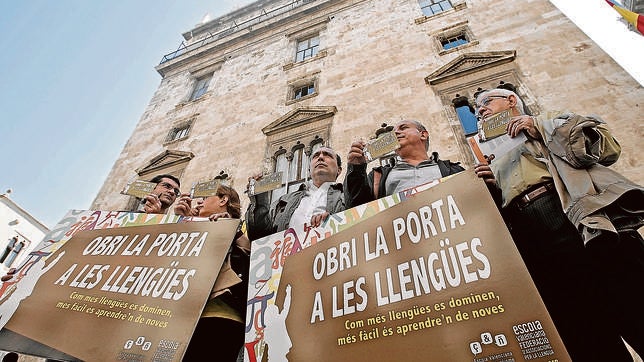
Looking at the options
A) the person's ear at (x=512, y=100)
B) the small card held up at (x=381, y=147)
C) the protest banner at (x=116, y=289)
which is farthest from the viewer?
the person's ear at (x=512, y=100)

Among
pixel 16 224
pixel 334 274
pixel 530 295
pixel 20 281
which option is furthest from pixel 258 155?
pixel 16 224

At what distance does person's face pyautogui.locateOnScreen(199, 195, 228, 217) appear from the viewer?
367 centimetres

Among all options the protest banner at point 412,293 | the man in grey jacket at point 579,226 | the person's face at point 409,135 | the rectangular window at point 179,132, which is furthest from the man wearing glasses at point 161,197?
the rectangular window at point 179,132

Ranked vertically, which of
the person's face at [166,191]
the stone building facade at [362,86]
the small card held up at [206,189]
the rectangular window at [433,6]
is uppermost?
the rectangular window at [433,6]

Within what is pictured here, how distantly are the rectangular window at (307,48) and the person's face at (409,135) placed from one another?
8244 mm

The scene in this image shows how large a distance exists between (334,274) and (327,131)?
19.2 ft

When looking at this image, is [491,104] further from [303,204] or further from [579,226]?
[303,204]

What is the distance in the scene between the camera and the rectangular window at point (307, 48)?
35.6ft

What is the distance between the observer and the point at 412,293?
1.57 metres

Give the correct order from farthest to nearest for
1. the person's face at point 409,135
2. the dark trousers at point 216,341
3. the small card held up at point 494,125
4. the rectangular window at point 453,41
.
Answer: the rectangular window at point 453,41 < the person's face at point 409,135 < the small card held up at point 494,125 < the dark trousers at point 216,341

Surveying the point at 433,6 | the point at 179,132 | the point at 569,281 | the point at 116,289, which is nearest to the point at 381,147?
the point at 569,281

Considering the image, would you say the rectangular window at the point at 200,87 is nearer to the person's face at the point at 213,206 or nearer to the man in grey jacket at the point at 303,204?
the person's face at the point at 213,206

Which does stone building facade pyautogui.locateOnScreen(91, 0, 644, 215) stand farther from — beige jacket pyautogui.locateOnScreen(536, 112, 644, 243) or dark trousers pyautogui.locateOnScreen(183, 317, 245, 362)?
beige jacket pyautogui.locateOnScreen(536, 112, 644, 243)

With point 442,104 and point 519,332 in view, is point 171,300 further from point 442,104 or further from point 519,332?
point 442,104
